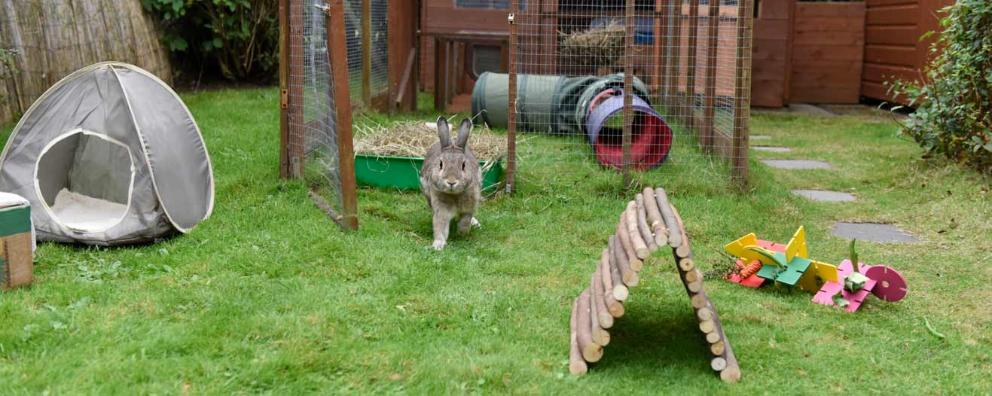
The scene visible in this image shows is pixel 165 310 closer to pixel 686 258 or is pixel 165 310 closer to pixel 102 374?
pixel 102 374

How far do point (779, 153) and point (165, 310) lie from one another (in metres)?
6.59

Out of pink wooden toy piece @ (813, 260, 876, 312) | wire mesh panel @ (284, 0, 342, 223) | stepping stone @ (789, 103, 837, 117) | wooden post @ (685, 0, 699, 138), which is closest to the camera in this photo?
pink wooden toy piece @ (813, 260, 876, 312)

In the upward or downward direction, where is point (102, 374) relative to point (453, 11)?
downward

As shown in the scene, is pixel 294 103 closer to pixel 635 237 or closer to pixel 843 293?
pixel 635 237

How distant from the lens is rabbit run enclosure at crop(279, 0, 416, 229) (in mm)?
5406

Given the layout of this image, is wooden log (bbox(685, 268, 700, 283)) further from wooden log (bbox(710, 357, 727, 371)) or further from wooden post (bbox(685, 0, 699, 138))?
wooden post (bbox(685, 0, 699, 138))

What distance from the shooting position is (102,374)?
3504 mm

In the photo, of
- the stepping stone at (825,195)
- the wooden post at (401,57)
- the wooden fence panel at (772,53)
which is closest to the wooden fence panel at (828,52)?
the wooden fence panel at (772,53)

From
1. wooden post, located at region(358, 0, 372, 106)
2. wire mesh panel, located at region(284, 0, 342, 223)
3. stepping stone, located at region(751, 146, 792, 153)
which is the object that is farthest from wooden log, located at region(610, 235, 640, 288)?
stepping stone, located at region(751, 146, 792, 153)

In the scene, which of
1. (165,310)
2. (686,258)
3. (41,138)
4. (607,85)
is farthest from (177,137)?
(607,85)

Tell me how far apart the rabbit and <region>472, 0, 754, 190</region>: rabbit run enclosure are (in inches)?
46.7

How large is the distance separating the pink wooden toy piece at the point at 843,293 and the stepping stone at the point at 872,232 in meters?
1.33

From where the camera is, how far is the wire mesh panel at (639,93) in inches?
269

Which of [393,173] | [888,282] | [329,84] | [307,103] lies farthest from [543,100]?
[888,282]
